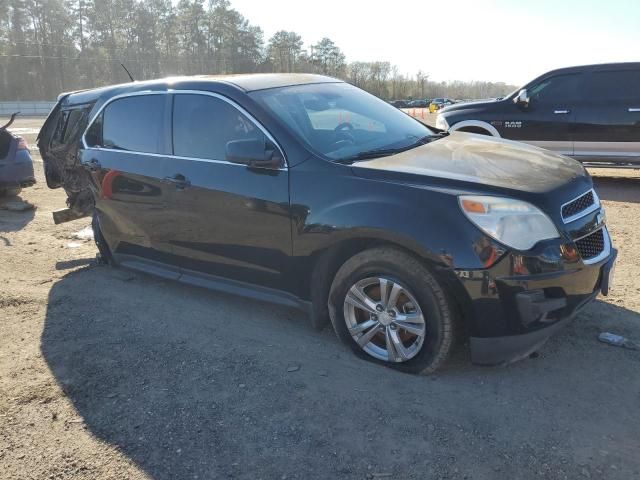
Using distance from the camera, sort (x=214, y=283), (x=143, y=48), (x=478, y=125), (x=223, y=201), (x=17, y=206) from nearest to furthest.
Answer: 1. (x=223, y=201)
2. (x=214, y=283)
3. (x=17, y=206)
4. (x=478, y=125)
5. (x=143, y=48)

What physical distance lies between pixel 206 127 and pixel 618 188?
733 cm

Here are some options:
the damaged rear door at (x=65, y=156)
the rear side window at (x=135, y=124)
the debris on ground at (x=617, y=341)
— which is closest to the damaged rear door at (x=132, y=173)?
the rear side window at (x=135, y=124)

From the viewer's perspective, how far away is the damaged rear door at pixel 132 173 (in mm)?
4426

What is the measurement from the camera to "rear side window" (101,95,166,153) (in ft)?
14.7

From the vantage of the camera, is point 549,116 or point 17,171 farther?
point 549,116

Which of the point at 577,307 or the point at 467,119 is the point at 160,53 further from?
the point at 577,307

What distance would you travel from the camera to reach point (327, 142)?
12.4ft

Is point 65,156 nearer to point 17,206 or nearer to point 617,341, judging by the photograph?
point 17,206

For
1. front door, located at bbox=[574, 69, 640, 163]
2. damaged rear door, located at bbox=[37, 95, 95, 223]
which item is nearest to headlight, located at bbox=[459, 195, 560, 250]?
damaged rear door, located at bbox=[37, 95, 95, 223]

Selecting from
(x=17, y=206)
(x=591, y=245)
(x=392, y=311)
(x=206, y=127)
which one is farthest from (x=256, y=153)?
(x=17, y=206)

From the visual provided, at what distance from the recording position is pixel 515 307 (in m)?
2.95

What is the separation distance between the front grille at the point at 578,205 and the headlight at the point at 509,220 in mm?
198

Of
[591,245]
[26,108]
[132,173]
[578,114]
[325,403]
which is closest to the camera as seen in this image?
[325,403]

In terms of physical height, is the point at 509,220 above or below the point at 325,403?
above
